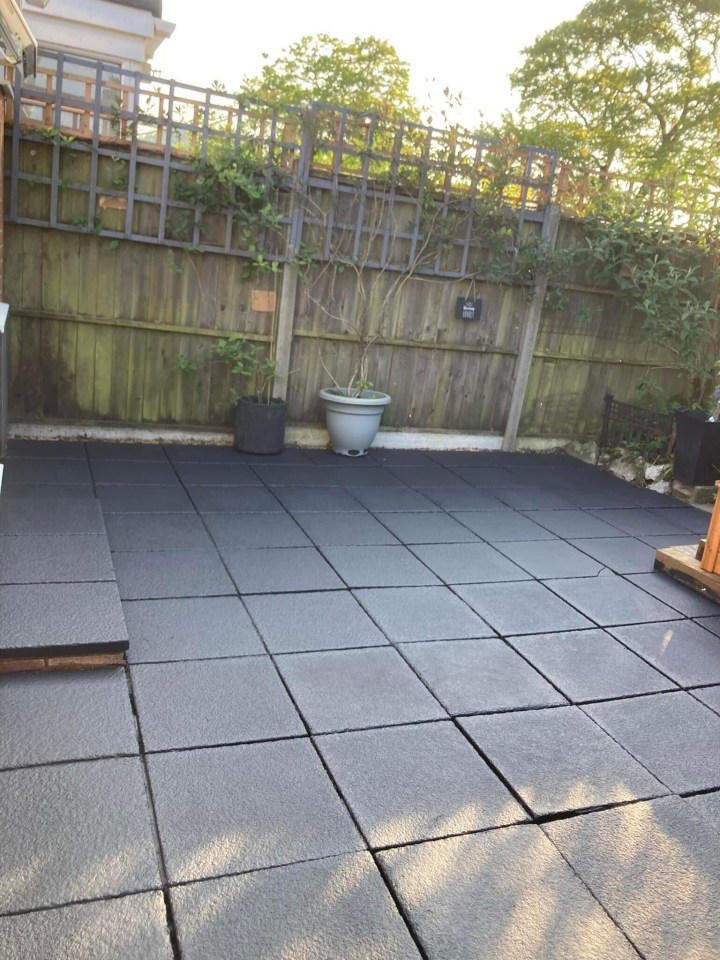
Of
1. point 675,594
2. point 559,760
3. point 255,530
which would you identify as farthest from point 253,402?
point 559,760

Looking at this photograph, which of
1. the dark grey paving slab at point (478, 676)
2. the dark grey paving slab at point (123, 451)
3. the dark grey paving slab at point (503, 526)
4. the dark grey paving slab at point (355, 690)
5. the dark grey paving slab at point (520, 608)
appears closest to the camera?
the dark grey paving slab at point (355, 690)

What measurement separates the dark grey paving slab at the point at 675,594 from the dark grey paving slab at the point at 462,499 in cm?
108

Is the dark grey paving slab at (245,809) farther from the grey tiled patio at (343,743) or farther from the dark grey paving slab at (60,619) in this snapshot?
the dark grey paving slab at (60,619)

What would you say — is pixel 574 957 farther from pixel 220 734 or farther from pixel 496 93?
pixel 496 93

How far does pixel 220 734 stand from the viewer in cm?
201

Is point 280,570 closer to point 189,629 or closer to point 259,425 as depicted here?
point 189,629

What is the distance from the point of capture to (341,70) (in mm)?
18453

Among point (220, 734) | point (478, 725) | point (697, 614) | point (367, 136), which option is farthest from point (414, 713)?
point (367, 136)

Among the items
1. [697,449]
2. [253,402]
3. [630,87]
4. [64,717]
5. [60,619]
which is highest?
[630,87]

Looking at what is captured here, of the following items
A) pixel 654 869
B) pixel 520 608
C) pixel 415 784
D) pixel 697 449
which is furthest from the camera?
pixel 697 449

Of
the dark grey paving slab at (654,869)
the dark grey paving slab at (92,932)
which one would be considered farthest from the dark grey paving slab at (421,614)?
the dark grey paving slab at (92,932)

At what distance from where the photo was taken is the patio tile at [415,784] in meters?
1.76

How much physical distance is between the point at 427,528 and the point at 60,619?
2067 millimetres

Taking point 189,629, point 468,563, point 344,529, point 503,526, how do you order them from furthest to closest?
point 503,526 → point 344,529 → point 468,563 → point 189,629
